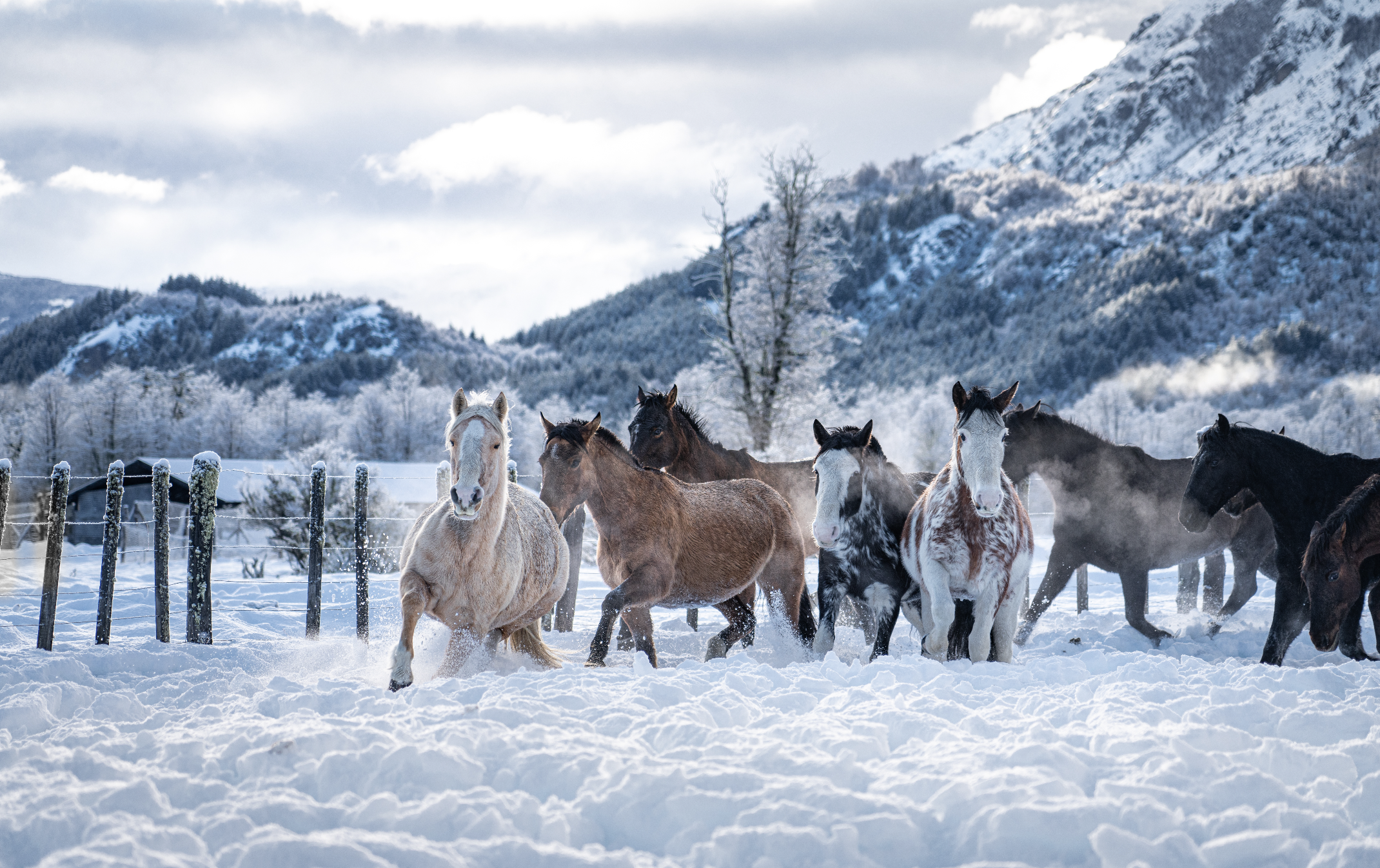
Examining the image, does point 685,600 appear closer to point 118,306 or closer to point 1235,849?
point 1235,849

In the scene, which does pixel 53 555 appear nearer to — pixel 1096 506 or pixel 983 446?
pixel 983 446

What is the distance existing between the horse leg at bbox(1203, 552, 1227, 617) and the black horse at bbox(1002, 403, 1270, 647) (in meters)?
1.79

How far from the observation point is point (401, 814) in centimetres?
256

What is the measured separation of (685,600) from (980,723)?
264 cm

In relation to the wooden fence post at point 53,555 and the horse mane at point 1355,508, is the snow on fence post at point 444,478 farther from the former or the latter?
the horse mane at point 1355,508

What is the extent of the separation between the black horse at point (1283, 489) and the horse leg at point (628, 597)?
3.77m

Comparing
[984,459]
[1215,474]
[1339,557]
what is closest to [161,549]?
[984,459]

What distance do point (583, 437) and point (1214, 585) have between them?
7.37 metres

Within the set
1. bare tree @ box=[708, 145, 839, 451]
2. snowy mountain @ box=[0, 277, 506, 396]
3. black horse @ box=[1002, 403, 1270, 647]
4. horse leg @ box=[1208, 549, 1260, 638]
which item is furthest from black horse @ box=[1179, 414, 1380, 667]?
snowy mountain @ box=[0, 277, 506, 396]

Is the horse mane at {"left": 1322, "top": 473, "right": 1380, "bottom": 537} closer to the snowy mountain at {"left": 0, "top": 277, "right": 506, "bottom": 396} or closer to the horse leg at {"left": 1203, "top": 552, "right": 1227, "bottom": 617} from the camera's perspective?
the horse leg at {"left": 1203, "top": 552, "right": 1227, "bottom": 617}

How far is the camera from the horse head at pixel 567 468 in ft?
16.5

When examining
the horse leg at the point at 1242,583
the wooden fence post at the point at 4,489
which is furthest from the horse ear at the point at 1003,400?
the wooden fence post at the point at 4,489

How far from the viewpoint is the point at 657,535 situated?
5.44m

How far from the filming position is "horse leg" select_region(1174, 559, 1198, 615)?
31.2ft
